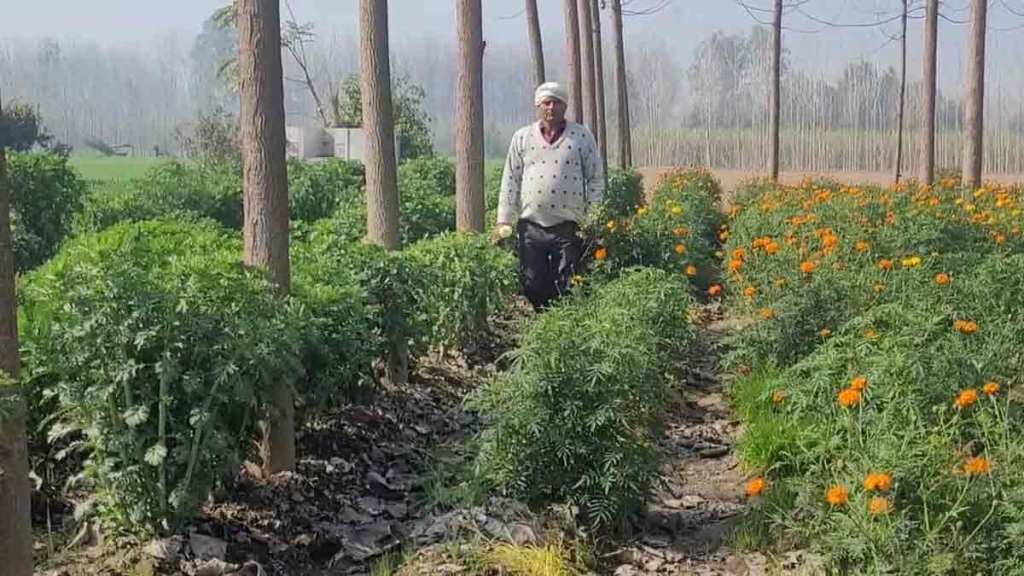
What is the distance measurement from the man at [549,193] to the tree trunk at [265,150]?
3.07 meters

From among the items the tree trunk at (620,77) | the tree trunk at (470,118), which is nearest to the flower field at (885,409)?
the tree trunk at (470,118)

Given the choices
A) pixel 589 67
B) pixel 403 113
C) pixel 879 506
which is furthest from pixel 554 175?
pixel 403 113

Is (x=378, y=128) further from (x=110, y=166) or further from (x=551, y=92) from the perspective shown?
(x=110, y=166)

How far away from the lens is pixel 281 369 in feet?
14.8

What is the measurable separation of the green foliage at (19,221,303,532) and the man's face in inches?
155

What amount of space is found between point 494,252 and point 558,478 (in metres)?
3.92

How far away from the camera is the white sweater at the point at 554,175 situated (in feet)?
27.3

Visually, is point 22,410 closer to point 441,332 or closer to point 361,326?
point 361,326

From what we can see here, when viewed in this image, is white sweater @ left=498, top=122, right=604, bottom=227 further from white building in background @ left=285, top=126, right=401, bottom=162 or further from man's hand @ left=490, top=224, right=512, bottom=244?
white building in background @ left=285, top=126, right=401, bottom=162

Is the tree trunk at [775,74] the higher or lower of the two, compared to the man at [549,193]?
higher

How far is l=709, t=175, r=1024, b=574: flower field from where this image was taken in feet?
12.6

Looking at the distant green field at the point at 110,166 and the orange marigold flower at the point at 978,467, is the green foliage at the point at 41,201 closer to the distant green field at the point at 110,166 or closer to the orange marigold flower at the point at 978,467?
the orange marigold flower at the point at 978,467

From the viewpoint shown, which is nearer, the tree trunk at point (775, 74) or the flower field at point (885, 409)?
the flower field at point (885, 409)

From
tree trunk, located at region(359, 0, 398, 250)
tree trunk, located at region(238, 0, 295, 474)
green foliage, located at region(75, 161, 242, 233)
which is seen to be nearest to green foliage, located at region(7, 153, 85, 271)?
green foliage, located at region(75, 161, 242, 233)
